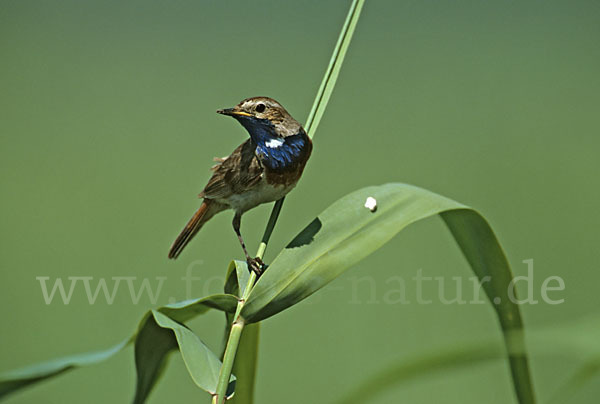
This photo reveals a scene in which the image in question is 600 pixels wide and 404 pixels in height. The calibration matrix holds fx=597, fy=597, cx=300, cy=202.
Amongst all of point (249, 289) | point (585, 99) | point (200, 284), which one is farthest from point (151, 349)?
point (585, 99)

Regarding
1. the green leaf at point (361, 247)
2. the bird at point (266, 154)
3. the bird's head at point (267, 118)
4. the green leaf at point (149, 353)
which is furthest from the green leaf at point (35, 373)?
the bird's head at point (267, 118)

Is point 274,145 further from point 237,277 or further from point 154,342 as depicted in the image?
point 154,342

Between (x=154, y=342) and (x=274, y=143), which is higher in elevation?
(x=274, y=143)

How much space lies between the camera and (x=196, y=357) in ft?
2.37

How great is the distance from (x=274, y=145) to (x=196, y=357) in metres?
0.54

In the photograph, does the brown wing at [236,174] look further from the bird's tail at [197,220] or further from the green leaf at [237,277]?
the green leaf at [237,277]

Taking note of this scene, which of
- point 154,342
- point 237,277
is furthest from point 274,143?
point 154,342

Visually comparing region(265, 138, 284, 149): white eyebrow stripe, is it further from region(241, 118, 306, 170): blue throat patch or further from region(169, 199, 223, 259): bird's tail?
region(169, 199, 223, 259): bird's tail

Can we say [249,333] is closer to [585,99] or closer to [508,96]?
[508,96]

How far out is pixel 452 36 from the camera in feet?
16.3

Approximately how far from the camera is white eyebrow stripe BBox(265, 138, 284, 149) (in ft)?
3.82

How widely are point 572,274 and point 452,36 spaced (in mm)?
2572

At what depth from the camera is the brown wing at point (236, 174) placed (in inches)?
47.1

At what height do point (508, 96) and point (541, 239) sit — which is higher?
point (508, 96)
